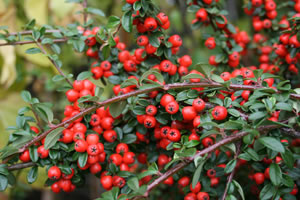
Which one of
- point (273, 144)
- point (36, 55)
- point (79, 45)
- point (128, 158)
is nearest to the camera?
point (273, 144)

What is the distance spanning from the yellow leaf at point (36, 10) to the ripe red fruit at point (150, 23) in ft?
3.14

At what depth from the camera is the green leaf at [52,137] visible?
31.2 inches

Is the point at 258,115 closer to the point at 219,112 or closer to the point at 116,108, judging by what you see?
the point at 219,112

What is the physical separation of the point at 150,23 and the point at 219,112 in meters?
0.32

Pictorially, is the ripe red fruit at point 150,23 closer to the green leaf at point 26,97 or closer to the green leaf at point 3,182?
the green leaf at point 26,97

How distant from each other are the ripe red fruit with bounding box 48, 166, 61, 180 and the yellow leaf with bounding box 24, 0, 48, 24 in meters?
1.02

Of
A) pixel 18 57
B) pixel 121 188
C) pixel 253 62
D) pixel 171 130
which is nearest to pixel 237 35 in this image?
pixel 253 62

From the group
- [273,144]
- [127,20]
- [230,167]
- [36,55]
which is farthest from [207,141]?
[36,55]

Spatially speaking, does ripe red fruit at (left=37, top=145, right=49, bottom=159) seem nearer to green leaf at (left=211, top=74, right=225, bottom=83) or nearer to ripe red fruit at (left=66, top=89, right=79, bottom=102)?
ripe red fruit at (left=66, top=89, right=79, bottom=102)

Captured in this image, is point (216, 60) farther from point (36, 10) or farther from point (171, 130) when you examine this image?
point (36, 10)

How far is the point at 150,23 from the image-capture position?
85 centimetres

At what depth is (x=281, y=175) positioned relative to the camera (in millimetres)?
735

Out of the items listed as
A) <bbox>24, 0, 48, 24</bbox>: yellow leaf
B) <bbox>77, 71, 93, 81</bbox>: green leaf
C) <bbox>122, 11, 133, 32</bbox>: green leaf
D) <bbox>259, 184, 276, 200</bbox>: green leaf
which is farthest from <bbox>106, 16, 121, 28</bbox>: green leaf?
<bbox>24, 0, 48, 24</bbox>: yellow leaf

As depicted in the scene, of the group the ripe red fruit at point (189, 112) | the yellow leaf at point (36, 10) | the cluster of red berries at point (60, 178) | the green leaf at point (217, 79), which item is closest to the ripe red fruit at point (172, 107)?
the ripe red fruit at point (189, 112)
